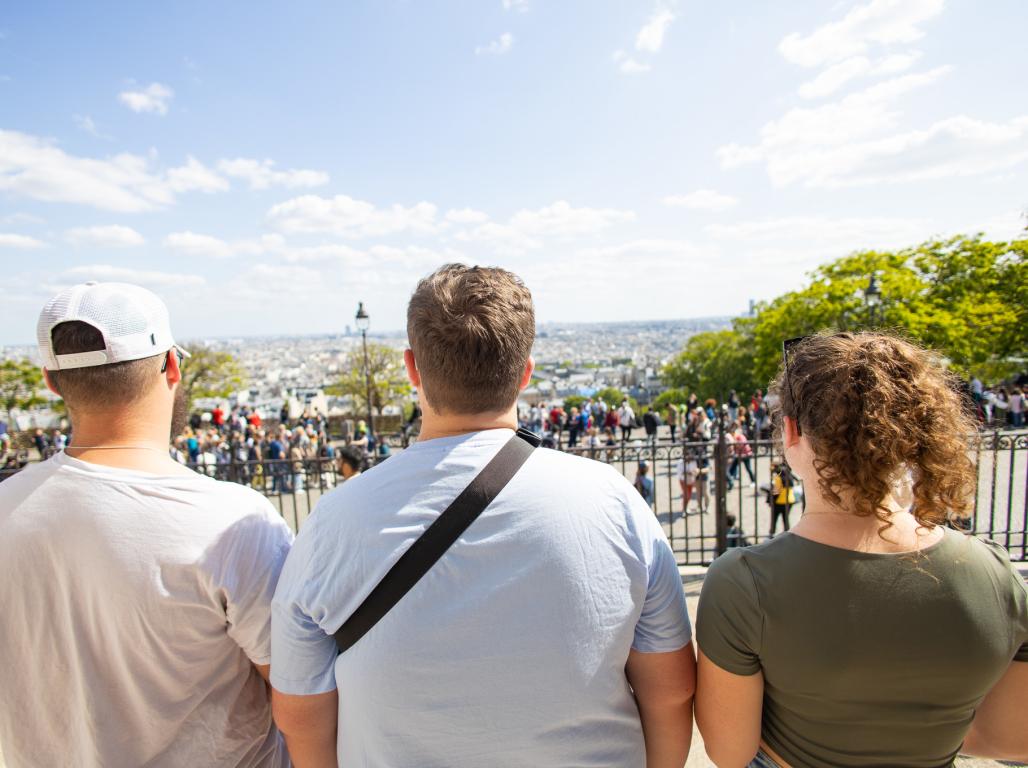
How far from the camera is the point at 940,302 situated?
24.8m

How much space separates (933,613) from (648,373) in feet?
483

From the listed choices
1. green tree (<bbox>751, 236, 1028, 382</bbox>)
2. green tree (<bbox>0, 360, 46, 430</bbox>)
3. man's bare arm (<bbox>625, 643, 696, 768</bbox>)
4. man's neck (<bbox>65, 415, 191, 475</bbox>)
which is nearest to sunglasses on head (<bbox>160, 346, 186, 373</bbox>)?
man's neck (<bbox>65, 415, 191, 475</bbox>)

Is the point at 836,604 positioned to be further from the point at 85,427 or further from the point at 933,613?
the point at 85,427

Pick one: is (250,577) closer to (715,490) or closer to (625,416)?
(715,490)

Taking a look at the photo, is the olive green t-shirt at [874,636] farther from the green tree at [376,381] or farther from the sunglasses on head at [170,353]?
the green tree at [376,381]

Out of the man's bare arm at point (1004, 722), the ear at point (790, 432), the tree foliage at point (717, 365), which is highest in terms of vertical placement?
the ear at point (790, 432)

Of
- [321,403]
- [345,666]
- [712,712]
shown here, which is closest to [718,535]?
[712,712]

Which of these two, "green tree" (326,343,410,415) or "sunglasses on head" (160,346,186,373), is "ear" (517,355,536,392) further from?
"green tree" (326,343,410,415)

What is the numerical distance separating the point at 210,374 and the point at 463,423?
44.9m

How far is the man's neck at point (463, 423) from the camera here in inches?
51.6

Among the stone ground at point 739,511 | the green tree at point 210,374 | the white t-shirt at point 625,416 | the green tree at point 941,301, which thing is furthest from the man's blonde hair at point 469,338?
the green tree at point 210,374

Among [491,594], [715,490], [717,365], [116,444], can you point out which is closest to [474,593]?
[491,594]

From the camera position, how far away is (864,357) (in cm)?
129

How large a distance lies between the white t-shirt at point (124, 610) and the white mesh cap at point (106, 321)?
0.28 m
